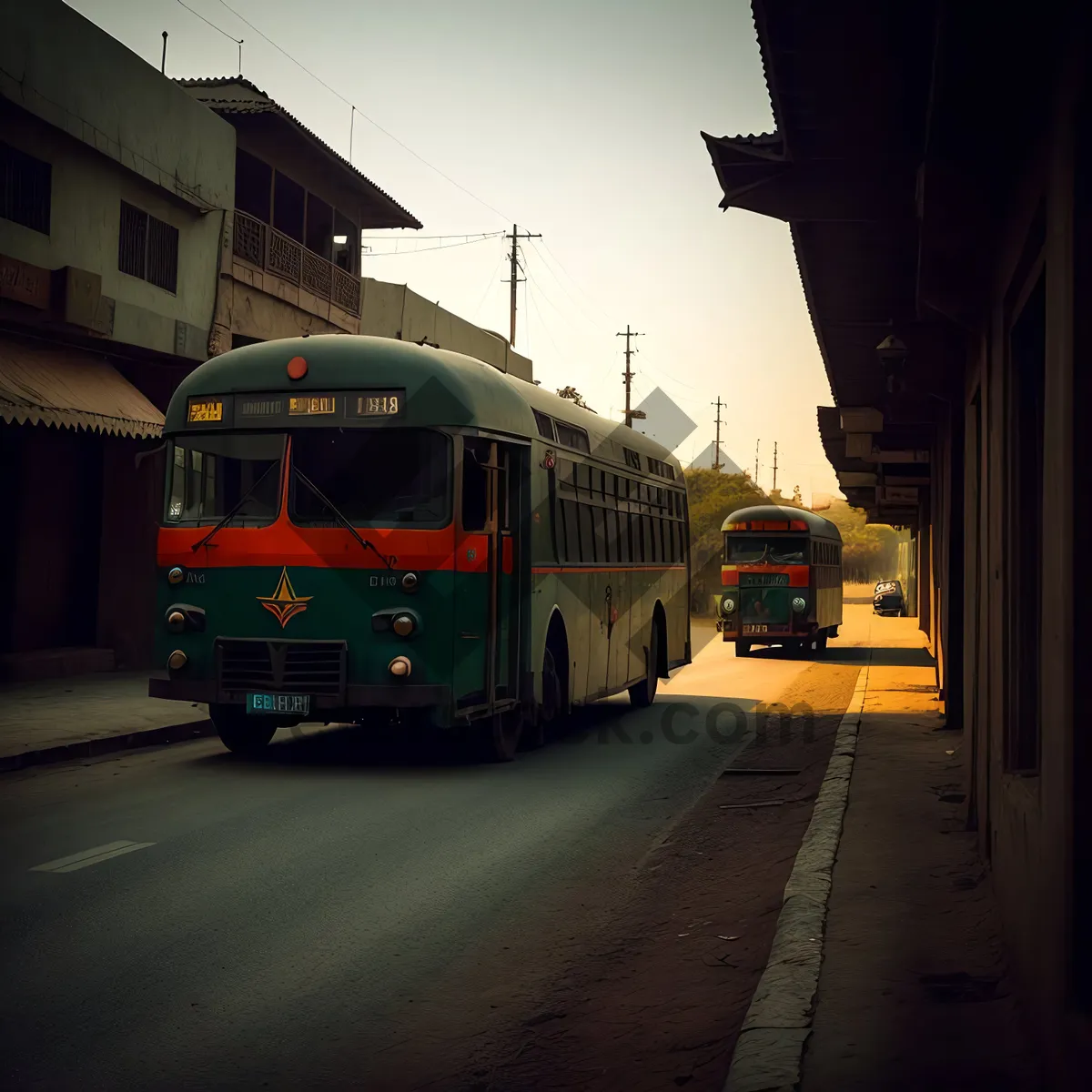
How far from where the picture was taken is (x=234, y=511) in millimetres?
10828

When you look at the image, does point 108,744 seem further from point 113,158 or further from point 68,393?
point 113,158

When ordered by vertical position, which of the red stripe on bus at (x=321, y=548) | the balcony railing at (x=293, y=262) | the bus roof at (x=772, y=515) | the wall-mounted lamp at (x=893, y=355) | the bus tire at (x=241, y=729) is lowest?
the bus tire at (x=241, y=729)

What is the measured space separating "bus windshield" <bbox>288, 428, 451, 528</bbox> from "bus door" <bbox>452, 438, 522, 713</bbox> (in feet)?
0.80

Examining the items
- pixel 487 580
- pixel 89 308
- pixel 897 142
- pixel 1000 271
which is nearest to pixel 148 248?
pixel 89 308

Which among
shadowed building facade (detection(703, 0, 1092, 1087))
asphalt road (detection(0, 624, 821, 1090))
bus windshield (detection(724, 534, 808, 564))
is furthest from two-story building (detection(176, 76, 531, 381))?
shadowed building facade (detection(703, 0, 1092, 1087))

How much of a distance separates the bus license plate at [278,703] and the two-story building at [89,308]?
6365 millimetres

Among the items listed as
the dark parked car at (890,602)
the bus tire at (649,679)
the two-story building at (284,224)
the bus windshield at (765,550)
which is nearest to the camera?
the bus tire at (649,679)

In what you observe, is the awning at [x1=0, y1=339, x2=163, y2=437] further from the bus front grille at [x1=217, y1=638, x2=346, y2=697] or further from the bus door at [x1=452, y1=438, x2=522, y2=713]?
the bus door at [x1=452, y1=438, x2=522, y2=713]

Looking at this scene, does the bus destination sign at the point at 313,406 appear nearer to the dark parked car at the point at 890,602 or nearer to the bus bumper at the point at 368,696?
the bus bumper at the point at 368,696

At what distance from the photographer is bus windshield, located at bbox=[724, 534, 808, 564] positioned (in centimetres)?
2994

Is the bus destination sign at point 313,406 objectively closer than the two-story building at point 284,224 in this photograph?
Yes

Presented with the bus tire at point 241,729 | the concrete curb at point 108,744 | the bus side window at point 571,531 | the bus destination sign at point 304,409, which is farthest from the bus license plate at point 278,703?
the bus side window at point 571,531

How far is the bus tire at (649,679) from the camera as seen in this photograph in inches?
691

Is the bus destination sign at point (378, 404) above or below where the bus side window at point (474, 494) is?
above
